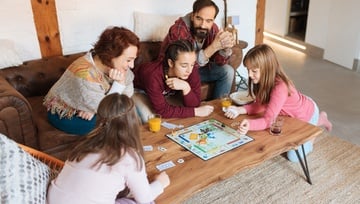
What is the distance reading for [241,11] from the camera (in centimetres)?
391

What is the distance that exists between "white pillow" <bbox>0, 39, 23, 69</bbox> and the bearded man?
1.07m

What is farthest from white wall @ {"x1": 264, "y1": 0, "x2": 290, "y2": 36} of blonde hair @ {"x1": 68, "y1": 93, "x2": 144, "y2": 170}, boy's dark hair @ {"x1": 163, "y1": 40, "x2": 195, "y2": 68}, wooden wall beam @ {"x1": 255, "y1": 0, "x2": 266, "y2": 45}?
blonde hair @ {"x1": 68, "y1": 93, "x2": 144, "y2": 170}

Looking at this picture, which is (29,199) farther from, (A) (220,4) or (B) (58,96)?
(A) (220,4)

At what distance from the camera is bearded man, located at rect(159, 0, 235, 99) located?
270 centimetres

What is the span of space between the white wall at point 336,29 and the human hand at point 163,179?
371 centimetres

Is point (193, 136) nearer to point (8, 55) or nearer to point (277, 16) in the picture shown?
point (8, 55)

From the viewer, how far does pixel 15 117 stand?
1.99 m

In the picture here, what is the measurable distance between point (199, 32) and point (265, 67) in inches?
32.8

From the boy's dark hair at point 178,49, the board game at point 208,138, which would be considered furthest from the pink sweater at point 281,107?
the boy's dark hair at point 178,49

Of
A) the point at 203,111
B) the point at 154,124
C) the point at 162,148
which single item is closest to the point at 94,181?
the point at 162,148

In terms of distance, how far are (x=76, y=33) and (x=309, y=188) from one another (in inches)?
86.0

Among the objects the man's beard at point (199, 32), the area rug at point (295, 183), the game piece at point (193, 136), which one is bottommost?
the area rug at point (295, 183)

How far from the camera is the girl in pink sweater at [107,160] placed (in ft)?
4.29

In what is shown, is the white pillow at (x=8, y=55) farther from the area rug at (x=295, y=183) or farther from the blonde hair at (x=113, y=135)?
the area rug at (x=295, y=183)
